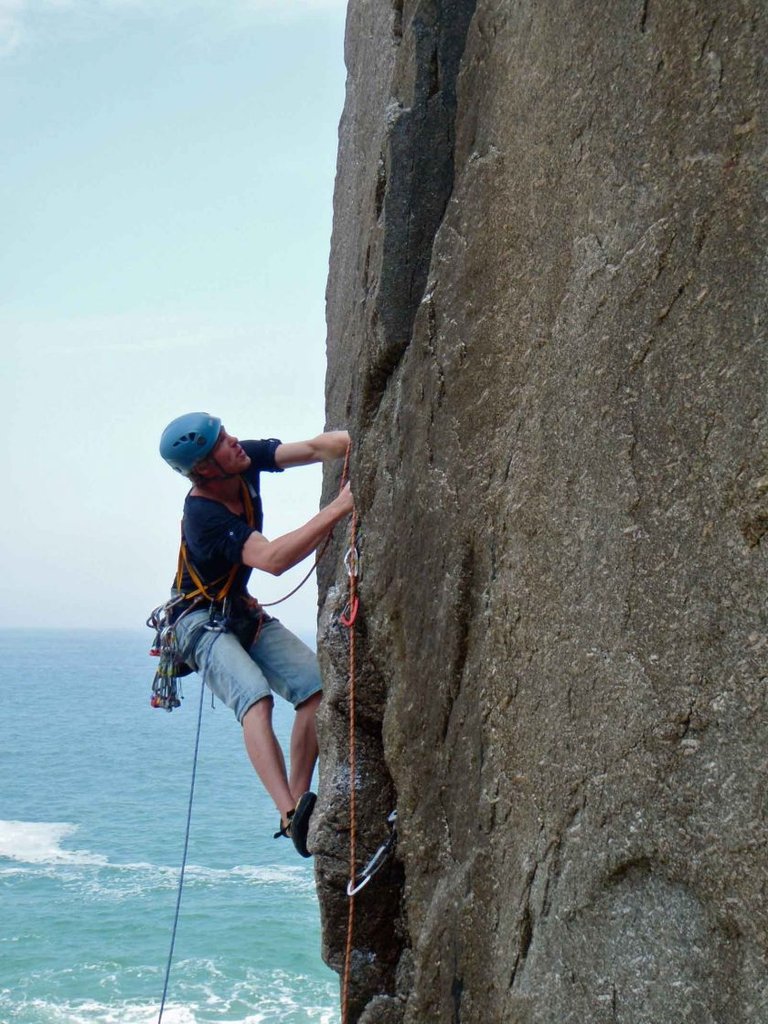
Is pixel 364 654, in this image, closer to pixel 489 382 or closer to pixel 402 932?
pixel 402 932

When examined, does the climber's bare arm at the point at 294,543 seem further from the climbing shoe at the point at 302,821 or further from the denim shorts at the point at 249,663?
the climbing shoe at the point at 302,821

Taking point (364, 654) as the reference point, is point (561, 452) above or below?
above

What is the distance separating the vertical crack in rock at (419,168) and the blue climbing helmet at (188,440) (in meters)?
1.22

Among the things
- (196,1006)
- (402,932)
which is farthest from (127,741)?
(402,932)

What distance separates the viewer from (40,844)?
3909 cm

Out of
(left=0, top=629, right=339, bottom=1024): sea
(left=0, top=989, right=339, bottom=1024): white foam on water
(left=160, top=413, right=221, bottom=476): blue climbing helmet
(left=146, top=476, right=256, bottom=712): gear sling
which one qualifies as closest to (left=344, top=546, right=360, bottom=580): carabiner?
(left=146, top=476, right=256, bottom=712): gear sling

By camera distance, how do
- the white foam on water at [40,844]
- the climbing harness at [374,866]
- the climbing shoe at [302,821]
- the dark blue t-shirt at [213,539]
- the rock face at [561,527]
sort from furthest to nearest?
the white foam on water at [40,844]
the dark blue t-shirt at [213,539]
the climbing shoe at [302,821]
the climbing harness at [374,866]
the rock face at [561,527]

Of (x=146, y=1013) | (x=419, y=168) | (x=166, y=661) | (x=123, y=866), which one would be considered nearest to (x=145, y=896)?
(x=123, y=866)

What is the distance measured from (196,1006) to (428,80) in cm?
2378

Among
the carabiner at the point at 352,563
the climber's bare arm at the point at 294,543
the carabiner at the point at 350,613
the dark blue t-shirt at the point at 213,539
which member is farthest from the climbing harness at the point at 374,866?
the dark blue t-shirt at the point at 213,539

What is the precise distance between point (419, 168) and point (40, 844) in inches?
1523

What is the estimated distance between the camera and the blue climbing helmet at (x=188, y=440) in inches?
221

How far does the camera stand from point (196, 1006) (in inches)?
961

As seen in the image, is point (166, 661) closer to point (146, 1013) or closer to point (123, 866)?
point (146, 1013)
